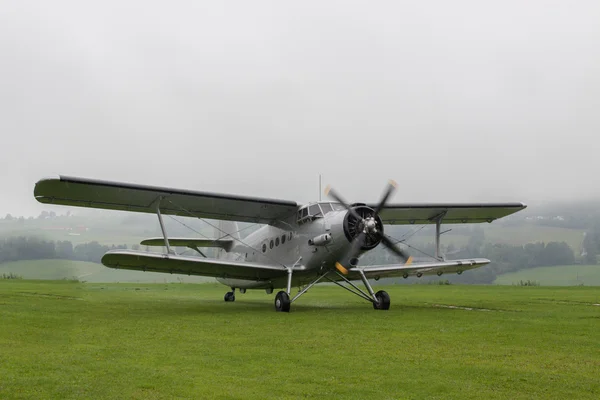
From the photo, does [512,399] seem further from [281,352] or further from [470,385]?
[281,352]

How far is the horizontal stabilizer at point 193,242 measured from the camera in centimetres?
2472

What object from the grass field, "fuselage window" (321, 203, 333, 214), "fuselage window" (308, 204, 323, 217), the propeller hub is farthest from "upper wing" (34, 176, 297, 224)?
the grass field

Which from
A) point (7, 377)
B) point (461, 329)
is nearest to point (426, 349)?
point (461, 329)

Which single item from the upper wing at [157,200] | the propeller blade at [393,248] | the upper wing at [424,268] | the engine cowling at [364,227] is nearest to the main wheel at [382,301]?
the propeller blade at [393,248]

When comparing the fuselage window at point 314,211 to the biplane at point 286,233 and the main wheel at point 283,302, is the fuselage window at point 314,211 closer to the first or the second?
the biplane at point 286,233

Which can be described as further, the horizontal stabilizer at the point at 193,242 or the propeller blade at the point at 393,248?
the horizontal stabilizer at the point at 193,242

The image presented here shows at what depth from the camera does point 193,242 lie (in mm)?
25625

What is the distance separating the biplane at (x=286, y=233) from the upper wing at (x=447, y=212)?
1.6 inches

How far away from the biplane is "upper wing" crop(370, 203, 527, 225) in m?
0.04

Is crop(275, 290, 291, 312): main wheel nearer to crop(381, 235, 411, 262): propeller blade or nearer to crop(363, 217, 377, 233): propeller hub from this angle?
crop(363, 217, 377, 233): propeller hub

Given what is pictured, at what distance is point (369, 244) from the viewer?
17141 millimetres

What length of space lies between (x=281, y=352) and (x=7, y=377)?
4035 mm

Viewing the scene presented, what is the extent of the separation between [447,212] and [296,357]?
1547 cm

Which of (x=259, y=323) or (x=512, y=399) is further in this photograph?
(x=259, y=323)
